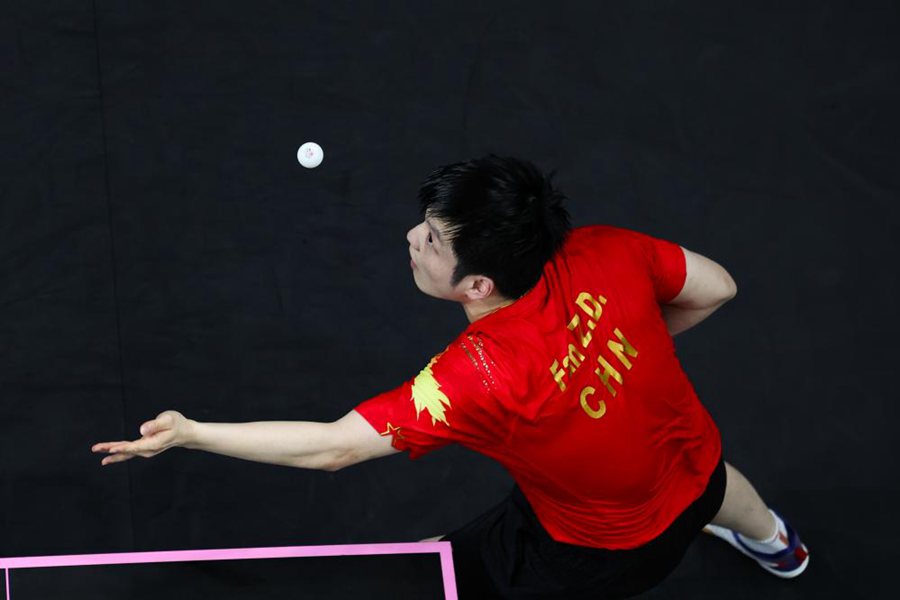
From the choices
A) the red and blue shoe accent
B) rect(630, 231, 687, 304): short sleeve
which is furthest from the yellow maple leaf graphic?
the red and blue shoe accent

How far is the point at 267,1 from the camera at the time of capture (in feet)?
12.2

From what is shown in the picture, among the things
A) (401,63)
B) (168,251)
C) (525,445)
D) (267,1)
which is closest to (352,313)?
(168,251)

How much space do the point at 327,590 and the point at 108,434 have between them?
1.22m

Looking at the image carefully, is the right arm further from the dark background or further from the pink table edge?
the dark background

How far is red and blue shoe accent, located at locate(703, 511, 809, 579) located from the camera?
9.84ft

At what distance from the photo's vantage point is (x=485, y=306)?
216 centimetres

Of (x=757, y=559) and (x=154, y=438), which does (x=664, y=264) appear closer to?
(x=154, y=438)

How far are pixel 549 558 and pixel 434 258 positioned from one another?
695mm

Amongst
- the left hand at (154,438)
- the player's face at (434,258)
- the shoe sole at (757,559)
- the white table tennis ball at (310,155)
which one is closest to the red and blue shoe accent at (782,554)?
the shoe sole at (757,559)

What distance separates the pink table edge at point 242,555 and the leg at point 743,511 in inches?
30.2

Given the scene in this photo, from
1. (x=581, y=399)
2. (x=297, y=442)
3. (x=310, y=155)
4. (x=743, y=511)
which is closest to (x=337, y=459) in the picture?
(x=297, y=442)

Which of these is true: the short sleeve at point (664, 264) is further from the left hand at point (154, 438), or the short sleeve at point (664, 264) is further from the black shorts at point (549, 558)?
the left hand at point (154, 438)

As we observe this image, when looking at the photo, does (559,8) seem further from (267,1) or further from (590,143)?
(267,1)

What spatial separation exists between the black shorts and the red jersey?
0.17 ft
